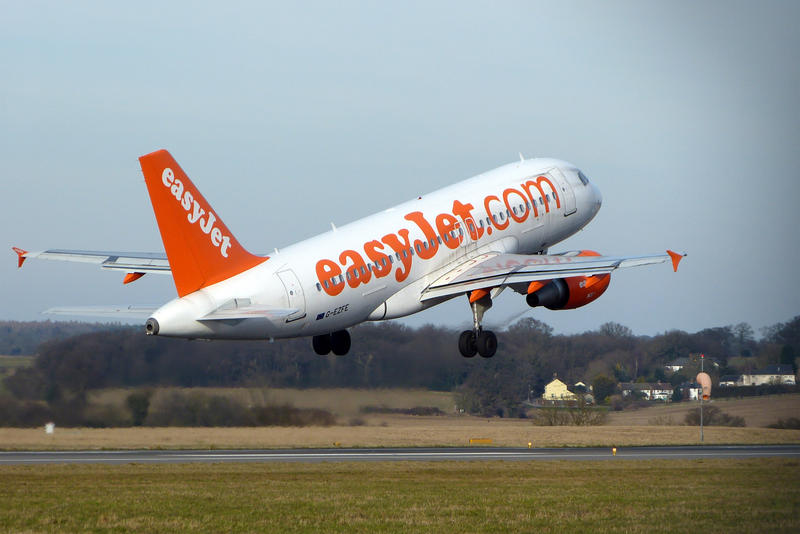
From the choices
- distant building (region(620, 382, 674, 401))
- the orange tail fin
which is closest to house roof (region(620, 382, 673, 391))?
distant building (region(620, 382, 674, 401))

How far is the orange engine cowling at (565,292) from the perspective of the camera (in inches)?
1779

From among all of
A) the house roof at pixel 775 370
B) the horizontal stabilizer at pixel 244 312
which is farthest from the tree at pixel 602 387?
the horizontal stabilizer at pixel 244 312

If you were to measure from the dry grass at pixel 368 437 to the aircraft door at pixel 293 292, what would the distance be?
1765 cm

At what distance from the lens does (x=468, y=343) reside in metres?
45.3

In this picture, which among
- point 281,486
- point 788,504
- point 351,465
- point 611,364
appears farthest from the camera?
point 611,364

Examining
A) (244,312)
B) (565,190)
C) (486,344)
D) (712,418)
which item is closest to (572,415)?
(712,418)

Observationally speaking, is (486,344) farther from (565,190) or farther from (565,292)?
(565,190)

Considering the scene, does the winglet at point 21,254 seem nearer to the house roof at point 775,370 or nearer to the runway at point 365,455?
the runway at point 365,455

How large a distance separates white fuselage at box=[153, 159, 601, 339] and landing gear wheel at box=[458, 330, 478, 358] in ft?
6.34

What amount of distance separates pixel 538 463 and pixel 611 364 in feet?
92.3

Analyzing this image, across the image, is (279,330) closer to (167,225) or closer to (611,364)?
(167,225)

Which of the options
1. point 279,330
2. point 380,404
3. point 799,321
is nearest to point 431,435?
point 380,404

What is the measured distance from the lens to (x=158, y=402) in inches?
2201

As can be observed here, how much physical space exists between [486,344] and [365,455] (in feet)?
55.8
